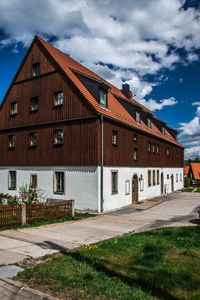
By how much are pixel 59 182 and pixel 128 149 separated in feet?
21.5

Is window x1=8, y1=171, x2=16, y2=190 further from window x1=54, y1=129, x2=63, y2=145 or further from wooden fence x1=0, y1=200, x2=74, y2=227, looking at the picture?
wooden fence x1=0, y1=200, x2=74, y2=227

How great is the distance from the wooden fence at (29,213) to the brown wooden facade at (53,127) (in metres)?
3.72

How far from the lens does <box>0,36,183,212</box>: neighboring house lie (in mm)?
17844

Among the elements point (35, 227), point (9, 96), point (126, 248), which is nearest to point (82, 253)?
point (126, 248)

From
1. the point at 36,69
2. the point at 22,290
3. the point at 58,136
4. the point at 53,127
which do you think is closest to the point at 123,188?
the point at 58,136

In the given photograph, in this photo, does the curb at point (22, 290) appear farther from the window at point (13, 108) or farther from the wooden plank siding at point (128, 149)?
the window at point (13, 108)

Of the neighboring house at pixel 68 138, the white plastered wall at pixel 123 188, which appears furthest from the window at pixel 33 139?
the white plastered wall at pixel 123 188

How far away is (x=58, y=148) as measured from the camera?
19.6 meters

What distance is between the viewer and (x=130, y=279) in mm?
5785

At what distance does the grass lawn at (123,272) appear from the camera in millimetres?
5133

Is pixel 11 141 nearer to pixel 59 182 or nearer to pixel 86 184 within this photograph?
pixel 59 182

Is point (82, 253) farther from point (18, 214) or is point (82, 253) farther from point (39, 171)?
point (39, 171)

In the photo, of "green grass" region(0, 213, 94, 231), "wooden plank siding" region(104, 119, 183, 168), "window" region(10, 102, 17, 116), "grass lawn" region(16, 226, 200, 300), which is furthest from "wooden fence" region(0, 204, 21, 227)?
"window" region(10, 102, 17, 116)

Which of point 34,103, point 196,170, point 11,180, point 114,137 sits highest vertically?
point 34,103
